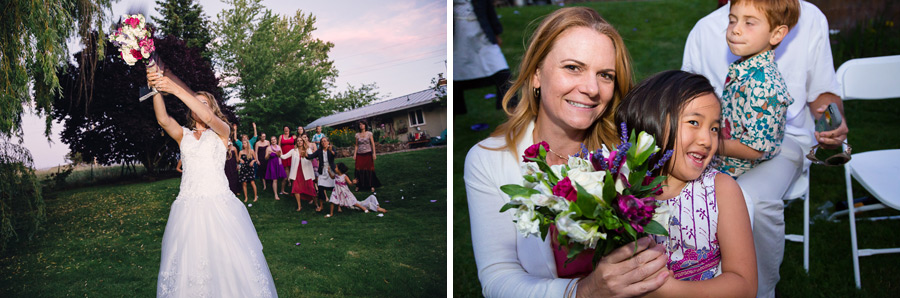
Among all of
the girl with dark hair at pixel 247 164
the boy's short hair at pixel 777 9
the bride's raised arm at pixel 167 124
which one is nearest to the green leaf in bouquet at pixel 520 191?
the boy's short hair at pixel 777 9

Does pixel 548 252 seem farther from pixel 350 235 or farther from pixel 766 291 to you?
pixel 350 235

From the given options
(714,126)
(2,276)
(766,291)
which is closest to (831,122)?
(766,291)

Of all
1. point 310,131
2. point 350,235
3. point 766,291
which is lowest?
point 766,291

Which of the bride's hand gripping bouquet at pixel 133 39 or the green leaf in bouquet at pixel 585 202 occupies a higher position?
the bride's hand gripping bouquet at pixel 133 39

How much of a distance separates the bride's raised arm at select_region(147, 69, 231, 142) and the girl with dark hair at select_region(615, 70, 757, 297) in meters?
2.08

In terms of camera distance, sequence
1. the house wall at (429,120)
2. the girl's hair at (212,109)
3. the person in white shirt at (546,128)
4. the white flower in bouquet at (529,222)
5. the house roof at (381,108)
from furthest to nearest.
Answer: the house wall at (429,120) < the house roof at (381,108) < the girl's hair at (212,109) < the person in white shirt at (546,128) < the white flower in bouquet at (529,222)

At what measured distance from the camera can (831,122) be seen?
3.41 meters

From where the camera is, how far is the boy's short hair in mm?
3094

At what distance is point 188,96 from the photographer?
3.35m

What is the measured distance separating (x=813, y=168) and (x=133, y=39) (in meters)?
5.48

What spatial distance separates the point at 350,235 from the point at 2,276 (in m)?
1.71

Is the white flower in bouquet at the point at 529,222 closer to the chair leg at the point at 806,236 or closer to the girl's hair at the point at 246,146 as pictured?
the girl's hair at the point at 246,146

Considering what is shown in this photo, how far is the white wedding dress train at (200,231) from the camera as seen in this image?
3.35 meters

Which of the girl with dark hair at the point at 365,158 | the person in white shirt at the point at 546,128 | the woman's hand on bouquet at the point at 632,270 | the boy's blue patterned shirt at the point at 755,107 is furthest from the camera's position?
the girl with dark hair at the point at 365,158
